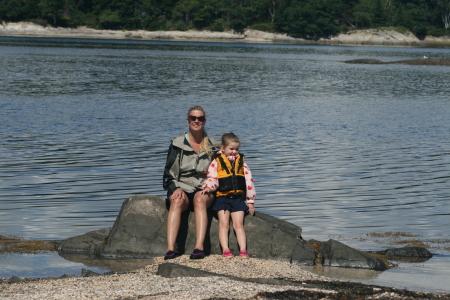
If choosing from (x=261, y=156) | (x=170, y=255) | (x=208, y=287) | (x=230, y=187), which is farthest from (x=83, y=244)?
(x=261, y=156)

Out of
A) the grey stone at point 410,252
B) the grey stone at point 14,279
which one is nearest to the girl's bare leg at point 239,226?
the grey stone at point 410,252

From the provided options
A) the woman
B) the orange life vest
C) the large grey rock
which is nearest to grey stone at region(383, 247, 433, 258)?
the large grey rock

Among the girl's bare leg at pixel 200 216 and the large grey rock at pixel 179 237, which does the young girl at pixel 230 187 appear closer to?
the girl's bare leg at pixel 200 216

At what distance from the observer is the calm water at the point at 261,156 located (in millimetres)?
12242

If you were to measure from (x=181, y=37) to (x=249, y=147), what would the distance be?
149908 millimetres

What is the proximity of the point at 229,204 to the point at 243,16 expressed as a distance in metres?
161

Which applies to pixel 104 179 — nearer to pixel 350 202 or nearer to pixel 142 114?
pixel 350 202

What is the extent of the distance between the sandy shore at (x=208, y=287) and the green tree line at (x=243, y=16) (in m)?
155

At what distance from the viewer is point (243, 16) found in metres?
167

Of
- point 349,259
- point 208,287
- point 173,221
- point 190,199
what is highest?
point 190,199

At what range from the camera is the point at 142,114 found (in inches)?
1145

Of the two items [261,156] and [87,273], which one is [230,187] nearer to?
[87,273]

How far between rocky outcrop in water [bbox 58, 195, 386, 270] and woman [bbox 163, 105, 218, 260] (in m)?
0.50

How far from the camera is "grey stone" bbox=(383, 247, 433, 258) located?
10453 mm
